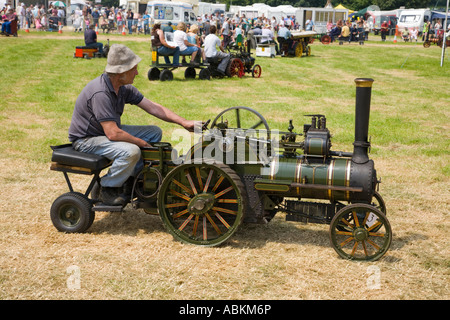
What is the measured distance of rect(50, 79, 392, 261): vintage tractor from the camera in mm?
4426

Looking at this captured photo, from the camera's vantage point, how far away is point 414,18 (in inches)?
1827

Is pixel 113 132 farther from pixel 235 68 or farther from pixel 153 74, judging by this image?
pixel 235 68

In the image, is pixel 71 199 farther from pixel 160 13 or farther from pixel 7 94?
pixel 160 13

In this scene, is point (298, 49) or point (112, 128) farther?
point (298, 49)

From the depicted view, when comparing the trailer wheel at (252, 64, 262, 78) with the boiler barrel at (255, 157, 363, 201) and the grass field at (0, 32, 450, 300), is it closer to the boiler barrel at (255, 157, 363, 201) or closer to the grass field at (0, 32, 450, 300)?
the grass field at (0, 32, 450, 300)

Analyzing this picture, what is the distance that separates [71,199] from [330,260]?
2444 millimetres

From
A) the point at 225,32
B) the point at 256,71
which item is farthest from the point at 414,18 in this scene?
the point at 256,71

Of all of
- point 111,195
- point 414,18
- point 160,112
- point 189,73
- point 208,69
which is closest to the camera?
point 111,195

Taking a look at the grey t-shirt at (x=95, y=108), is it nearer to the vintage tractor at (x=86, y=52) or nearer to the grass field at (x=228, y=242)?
the grass field at (x=228, y=242)

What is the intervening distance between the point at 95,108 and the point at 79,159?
49 centimetres

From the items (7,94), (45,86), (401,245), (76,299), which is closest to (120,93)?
(76,299)

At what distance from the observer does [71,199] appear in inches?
196

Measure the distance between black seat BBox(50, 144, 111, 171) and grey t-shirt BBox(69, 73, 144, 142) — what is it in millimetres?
168

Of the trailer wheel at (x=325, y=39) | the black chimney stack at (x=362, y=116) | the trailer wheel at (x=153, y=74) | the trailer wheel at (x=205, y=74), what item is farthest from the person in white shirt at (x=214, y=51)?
the trailer wheel at (x=325, y=39)
